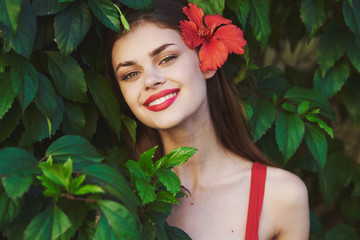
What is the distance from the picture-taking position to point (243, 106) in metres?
1.67

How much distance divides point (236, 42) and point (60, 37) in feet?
1.79

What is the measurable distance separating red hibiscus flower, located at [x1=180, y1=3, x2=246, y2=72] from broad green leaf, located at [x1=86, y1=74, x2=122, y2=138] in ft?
0.92

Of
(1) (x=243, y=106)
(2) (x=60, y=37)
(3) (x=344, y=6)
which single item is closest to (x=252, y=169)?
(1) (x=243, y=106)

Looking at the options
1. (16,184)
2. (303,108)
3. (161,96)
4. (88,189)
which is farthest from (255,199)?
(16,184)

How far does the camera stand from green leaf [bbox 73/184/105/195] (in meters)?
0.91

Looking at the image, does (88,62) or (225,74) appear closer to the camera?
(88,62)

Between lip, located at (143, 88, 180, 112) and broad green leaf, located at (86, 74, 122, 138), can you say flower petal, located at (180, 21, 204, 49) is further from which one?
broad green leaf, located at (86, 74, 122, 138)

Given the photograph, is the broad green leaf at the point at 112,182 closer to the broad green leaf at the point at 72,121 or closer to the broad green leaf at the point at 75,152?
the broad green leaf at the point at 75,152

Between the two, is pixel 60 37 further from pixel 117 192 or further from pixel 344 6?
pixel 344 6

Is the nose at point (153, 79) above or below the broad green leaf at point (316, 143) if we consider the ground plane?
above

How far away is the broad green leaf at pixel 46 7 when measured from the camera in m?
1.20

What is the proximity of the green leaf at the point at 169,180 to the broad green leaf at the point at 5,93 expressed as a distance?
1.34 feet

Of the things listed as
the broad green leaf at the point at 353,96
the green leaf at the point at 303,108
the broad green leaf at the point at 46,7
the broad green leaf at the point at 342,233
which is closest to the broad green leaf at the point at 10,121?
the broad green leaf at the point at 46,7

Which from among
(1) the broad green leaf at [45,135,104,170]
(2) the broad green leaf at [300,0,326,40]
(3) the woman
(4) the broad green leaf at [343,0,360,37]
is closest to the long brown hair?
(3) the woman
